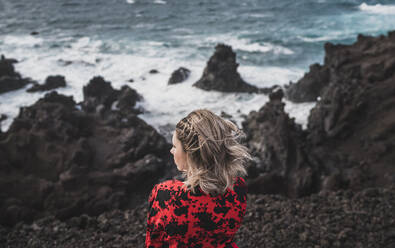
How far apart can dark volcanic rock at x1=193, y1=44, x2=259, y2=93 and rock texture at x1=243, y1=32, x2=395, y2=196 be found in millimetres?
6995

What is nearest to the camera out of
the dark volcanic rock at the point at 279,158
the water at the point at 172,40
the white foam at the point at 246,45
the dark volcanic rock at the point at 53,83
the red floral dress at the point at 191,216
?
the red floral dress at the point at 191,216

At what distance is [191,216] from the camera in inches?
94.0

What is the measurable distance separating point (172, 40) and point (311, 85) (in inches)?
715

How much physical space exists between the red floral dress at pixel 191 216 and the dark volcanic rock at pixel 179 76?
2113 centimetres

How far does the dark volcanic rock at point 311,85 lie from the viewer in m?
17.8

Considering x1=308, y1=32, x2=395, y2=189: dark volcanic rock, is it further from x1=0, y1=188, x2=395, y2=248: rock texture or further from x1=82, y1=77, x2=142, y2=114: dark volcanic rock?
x1=82, y1=77, x2=142, y2=114: dark volcanic rock

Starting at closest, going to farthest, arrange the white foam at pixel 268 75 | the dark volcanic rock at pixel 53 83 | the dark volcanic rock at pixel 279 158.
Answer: the dark volcanic rock at pixel 279 158
the dark volcanic rock at pixel 53 83
the white foam at pixel 268 75

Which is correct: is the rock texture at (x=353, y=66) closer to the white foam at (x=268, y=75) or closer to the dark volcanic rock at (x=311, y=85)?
the dark volcanic rock at (x=311, y=85)

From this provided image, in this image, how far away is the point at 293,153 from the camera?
1126 centimetres

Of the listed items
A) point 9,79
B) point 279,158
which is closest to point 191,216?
point 279,158

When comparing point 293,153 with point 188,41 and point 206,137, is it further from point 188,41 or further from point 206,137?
point 188,41

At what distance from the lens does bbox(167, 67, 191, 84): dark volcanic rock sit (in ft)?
76.7

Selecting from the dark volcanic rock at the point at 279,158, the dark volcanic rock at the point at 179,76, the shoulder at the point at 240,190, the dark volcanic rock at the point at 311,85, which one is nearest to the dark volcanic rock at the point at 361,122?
the dark volcanic rock at the point at 279,158

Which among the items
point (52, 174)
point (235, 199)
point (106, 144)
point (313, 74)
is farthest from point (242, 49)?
point (235, 199)
